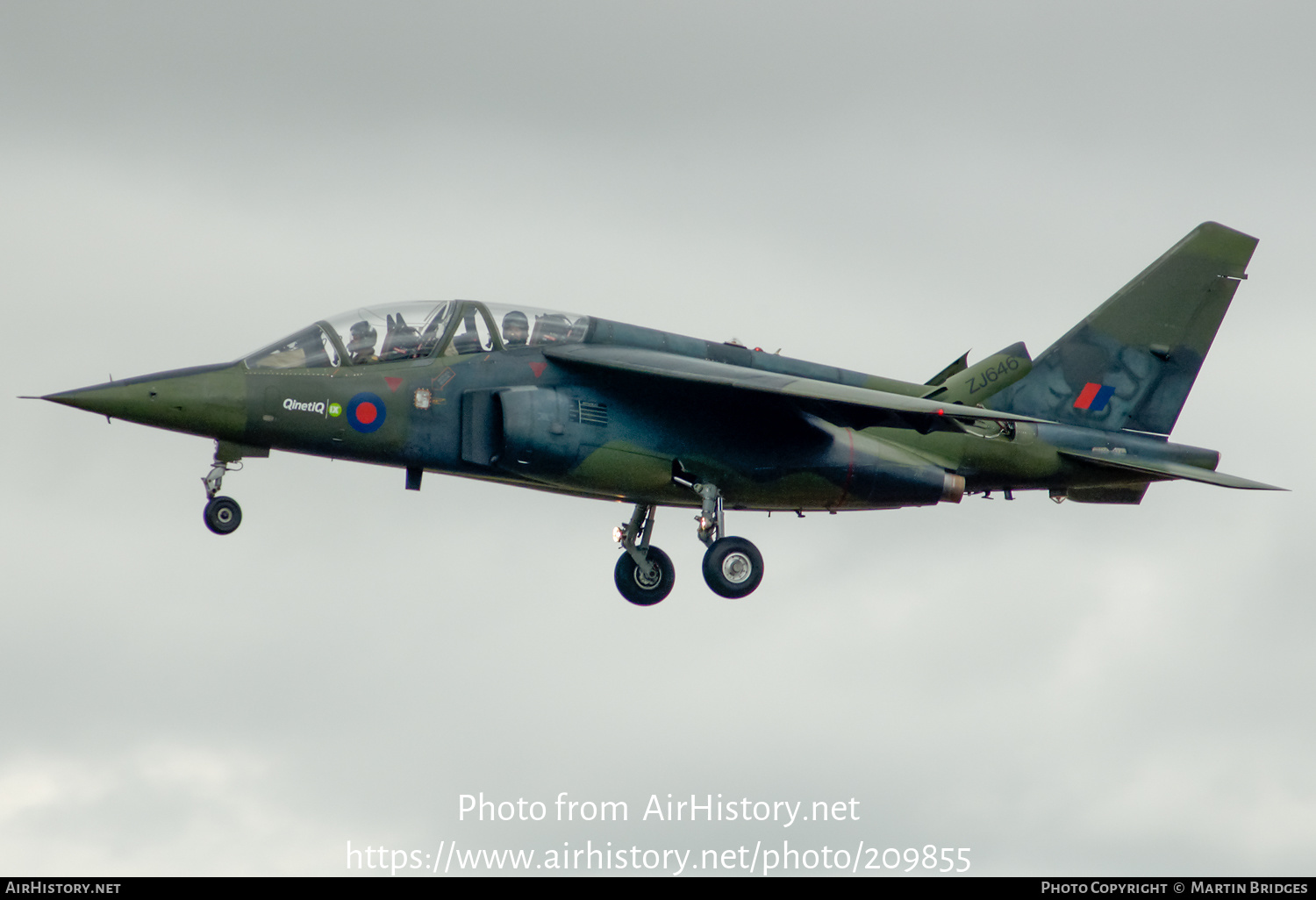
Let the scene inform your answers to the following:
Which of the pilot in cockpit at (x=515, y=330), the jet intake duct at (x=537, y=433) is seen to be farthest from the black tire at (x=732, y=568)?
the pilot in cockpit at (x=515, y=330)

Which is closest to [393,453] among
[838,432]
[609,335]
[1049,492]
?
[609,335]

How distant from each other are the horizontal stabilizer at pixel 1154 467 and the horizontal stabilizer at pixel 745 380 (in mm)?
3545

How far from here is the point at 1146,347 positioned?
27875 mm

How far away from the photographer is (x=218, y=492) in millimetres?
21938

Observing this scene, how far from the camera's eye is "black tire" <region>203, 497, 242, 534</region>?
2158cm

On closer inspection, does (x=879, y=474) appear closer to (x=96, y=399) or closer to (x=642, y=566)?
(x=642, y=566)

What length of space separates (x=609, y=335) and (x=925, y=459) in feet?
16.6

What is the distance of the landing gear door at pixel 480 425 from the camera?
2280 centimetres

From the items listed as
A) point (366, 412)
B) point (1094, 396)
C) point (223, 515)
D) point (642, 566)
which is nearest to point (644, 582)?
point (642, 566)

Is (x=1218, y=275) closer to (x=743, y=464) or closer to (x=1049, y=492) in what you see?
(x=1049, y=492)

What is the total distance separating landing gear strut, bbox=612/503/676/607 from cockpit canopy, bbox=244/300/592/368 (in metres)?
3.37

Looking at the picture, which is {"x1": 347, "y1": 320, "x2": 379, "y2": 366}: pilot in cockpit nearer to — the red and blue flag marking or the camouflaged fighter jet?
the camouflaged fighter jet

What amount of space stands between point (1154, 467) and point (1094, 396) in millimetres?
1694

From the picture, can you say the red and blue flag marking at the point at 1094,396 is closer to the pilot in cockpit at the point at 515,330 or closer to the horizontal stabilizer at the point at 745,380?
the horizontal stabilizer at the point at 745,380
